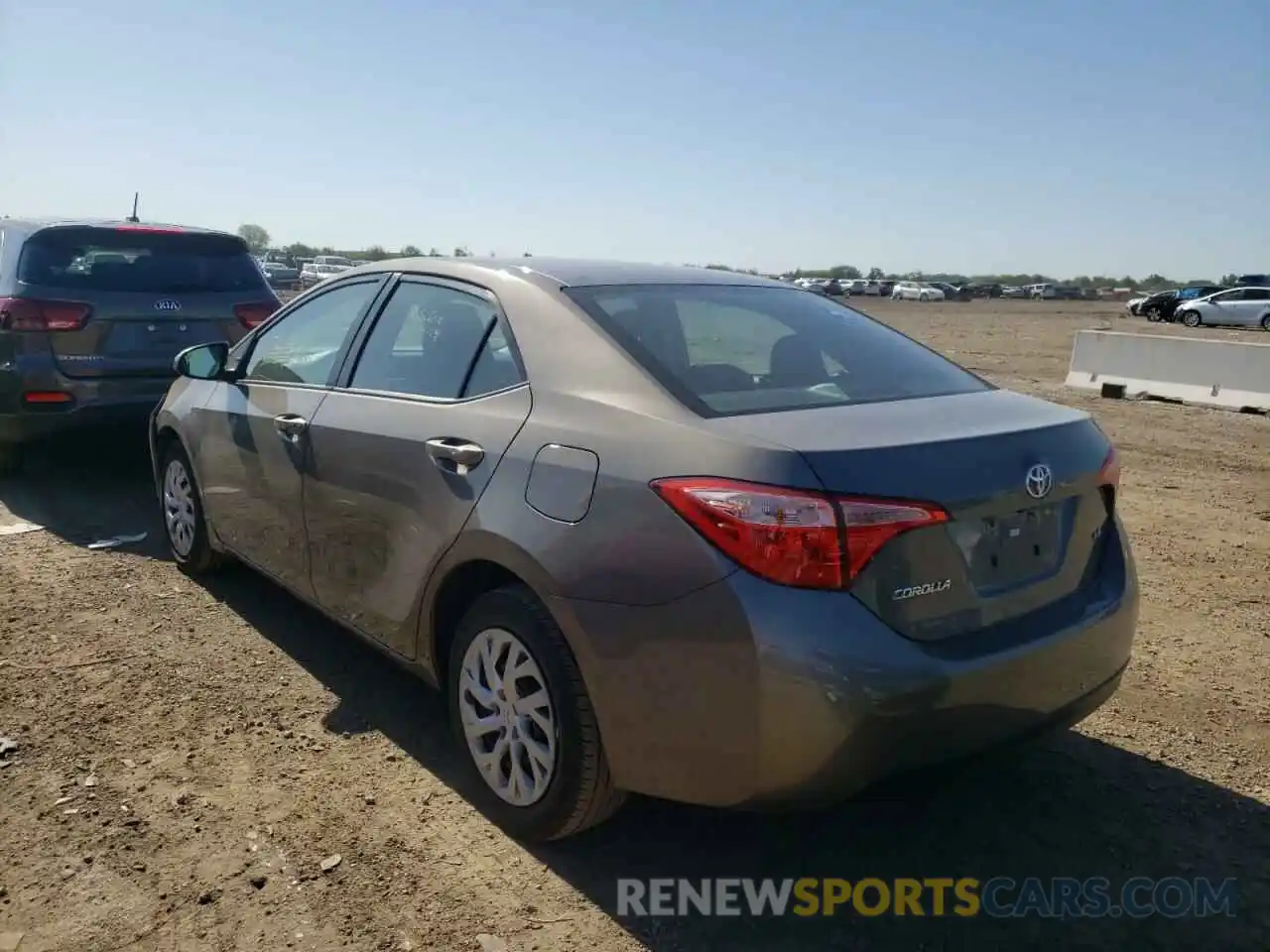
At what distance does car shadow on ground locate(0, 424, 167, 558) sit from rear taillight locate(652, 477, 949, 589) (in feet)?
14.1

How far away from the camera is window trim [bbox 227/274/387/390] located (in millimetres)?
3939

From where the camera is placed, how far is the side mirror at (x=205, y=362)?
473 cm

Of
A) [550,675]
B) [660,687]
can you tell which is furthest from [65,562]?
[660,687]

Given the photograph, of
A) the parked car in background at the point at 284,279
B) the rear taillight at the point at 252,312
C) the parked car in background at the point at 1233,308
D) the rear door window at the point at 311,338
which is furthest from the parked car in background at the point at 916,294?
the rear door window at the point at 311,338

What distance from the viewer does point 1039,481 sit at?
273 cm

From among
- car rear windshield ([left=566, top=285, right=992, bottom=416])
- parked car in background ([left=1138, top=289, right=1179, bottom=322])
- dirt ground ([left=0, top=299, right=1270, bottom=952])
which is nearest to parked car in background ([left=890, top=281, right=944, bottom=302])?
parked car in background ([left=1138, top=289, right=1179, bottom=322])

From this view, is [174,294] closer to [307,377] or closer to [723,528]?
[307,377]

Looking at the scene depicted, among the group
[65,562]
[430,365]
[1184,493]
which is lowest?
[65,562]

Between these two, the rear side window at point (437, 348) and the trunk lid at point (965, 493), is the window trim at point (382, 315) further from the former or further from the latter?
the trunk lid at point (965, 493)

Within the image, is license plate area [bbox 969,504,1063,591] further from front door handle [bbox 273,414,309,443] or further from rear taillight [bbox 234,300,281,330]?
rear taillight [bbox 234,300,281,330]

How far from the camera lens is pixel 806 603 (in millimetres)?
2361

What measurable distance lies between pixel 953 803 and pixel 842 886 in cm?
62

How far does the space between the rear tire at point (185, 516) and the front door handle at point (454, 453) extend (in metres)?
2.26

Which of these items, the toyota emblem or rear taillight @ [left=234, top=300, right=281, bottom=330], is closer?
the toyota emblem
